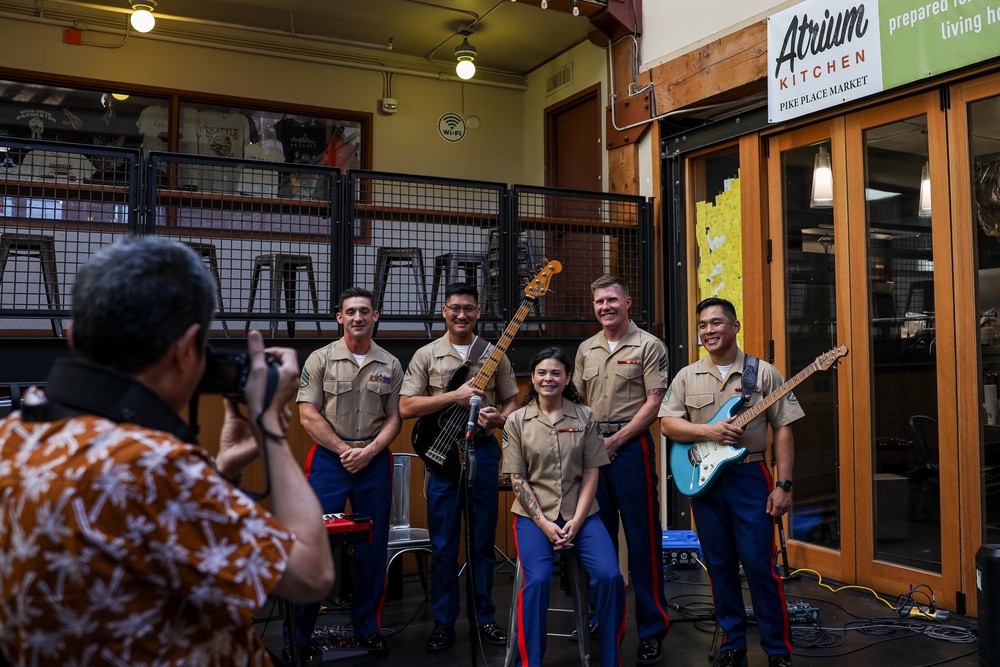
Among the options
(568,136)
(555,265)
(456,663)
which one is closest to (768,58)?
(555,265)

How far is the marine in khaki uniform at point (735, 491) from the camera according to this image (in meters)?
3.54

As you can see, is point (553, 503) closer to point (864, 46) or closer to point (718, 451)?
point (718, 451)

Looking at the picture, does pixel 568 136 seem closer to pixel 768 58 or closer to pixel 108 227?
pixel 768 58

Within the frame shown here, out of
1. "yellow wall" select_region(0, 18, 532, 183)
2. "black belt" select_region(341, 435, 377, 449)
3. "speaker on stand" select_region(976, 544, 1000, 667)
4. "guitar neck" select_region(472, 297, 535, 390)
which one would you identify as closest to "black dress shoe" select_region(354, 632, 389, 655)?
"black belt" select_region(341, 435, 377, 449)

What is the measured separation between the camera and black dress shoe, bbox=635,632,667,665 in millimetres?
3826

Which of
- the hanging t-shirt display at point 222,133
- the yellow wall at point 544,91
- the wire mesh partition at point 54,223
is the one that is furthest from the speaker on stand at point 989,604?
the hanging t-shirt display at point 222,133

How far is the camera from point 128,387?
4.15 feet

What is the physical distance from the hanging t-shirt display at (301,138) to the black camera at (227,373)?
6.65 meters

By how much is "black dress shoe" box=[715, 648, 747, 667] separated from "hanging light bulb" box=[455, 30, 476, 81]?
5.25 m

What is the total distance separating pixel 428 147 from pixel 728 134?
3342 mm

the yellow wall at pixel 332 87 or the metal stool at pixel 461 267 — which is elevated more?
the yellow wall at pixel 332 87

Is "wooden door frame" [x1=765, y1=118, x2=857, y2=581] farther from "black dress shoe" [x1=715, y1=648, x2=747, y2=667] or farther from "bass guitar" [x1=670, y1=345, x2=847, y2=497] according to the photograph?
"black dress shoe" [x1=715, y1=648, x2=747, y2=667]

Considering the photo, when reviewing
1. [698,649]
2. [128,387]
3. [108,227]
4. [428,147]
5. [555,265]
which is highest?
[428,147]

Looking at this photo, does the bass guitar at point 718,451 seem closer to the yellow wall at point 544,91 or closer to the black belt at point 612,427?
the black belt at point 612,427
